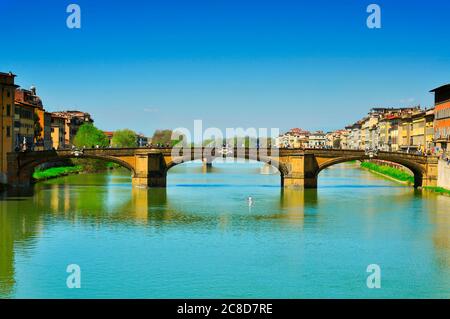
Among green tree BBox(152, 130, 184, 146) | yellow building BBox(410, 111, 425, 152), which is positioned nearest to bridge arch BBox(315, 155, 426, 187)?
yellow building BBox(410, 111, 425, 152)

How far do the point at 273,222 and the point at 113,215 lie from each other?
9.52m

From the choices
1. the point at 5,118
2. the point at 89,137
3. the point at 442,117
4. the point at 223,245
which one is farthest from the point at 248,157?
the point at 89,137

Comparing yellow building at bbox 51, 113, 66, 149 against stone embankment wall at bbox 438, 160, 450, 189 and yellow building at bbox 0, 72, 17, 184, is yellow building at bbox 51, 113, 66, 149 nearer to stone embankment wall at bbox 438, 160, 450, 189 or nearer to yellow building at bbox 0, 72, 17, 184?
yellow building at bbox 0, 72, 17, 184

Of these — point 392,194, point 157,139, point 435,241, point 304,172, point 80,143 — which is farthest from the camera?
point 157,139

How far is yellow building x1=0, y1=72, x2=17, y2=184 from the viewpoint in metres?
55.3

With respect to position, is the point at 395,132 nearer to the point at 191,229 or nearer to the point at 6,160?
the point at 6,160

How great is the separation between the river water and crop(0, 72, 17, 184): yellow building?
5920mm

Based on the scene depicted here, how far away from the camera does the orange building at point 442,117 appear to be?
63938mm

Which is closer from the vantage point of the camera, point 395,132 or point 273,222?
point 273,222

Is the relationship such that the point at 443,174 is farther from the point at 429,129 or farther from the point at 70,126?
the point at 70,126

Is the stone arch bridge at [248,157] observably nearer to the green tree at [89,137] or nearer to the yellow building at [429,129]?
the yellow building at [429,129]

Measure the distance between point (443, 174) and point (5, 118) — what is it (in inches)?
1361

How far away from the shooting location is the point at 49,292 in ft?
74.6

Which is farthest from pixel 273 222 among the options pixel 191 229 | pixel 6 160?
pixel 6 160
